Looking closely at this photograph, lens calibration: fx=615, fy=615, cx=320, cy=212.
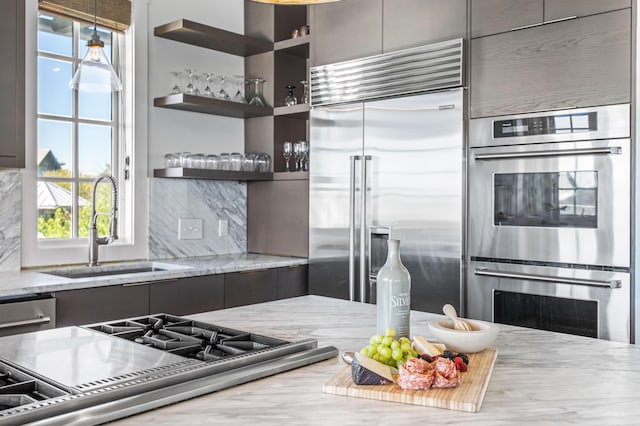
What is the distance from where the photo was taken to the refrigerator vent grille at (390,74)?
315 cm

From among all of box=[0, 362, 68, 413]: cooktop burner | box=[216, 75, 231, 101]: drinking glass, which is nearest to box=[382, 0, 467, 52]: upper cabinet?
box=[216, 75, 231, 101]: drinking glass

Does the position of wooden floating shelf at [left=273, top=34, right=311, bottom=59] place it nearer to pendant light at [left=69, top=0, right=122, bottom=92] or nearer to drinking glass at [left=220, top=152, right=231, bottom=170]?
drinking glass at [left=220, top=152, right=231, bottom=170]

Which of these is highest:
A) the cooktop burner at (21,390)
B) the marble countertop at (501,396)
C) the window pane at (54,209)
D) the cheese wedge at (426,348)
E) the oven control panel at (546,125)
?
the oven control panel at (546,125)

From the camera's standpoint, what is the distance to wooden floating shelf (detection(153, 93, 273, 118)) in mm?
3580

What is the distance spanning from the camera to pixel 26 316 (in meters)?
2.52

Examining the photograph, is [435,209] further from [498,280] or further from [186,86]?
[186,86]

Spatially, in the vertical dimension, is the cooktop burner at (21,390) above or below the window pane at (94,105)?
below

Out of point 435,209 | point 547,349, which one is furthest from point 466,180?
point 547,349

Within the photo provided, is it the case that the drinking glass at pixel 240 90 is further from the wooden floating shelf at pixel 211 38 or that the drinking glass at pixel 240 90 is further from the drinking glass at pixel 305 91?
the drinking glass at pixel 305 91

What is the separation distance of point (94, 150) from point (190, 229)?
766 mm

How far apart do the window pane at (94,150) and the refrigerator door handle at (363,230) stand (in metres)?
1.49

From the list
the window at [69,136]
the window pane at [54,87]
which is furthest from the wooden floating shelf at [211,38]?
the window pane at [54,87]

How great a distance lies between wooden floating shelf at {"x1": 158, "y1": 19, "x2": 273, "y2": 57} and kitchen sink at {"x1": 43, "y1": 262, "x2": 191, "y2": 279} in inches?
54.5

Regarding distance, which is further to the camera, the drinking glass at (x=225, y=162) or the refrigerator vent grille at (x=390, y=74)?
the drinking glass at (x=225, y=162)
